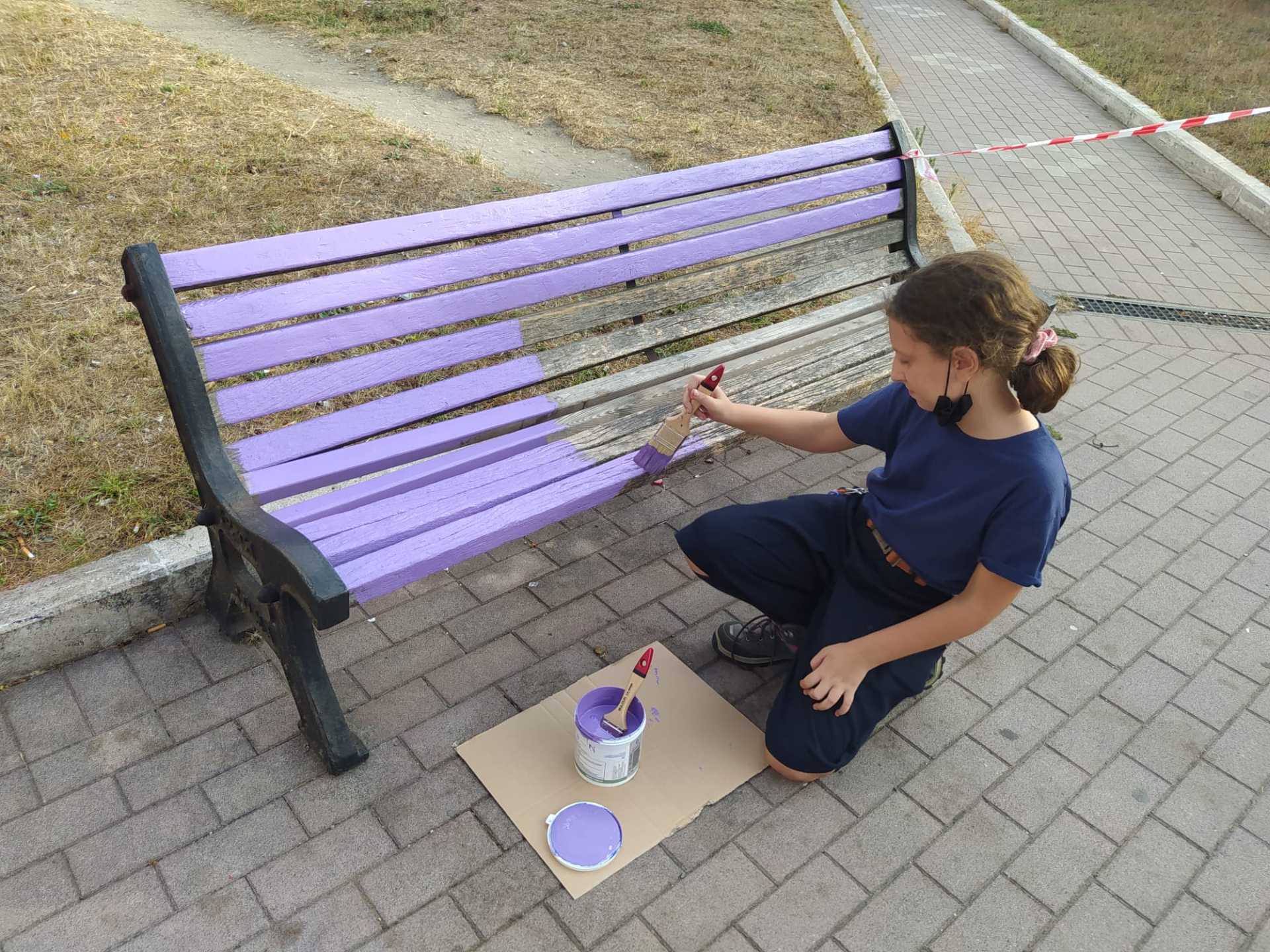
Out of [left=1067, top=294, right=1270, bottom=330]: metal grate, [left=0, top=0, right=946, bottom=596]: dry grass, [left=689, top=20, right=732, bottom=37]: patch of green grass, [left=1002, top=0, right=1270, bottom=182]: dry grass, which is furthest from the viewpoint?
[left=689, top=20, right=732, bottom=37]: patch of green grass

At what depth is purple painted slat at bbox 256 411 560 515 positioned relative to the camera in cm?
252

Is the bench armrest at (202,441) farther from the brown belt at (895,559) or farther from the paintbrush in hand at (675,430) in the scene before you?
the brown belt at (895,559)

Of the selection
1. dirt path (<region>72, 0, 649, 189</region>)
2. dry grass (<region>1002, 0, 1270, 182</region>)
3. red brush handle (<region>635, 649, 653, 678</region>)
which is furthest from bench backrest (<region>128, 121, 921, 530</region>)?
dry grass (<region>1002, 0, 1270, 182</region>)

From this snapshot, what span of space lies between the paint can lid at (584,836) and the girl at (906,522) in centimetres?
47

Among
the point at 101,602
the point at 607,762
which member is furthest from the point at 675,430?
the point at 101,602

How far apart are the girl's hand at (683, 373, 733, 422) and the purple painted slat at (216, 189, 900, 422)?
0.65m

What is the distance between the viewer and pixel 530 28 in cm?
936

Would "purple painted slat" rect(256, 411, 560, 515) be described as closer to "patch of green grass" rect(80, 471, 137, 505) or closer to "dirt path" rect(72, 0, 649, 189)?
"patch of green grass" rect(80, 471, 137, 505)

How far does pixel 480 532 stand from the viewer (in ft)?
8.35

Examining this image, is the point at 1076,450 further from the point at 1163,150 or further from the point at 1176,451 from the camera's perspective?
the point at 1163,150

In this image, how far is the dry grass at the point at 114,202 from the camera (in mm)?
3152

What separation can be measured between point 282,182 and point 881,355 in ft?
11.3

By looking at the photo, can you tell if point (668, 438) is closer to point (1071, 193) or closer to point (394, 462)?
point (394, 462)

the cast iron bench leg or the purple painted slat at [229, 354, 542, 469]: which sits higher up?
the purple painted slat at [229, 354, 542, 469]
